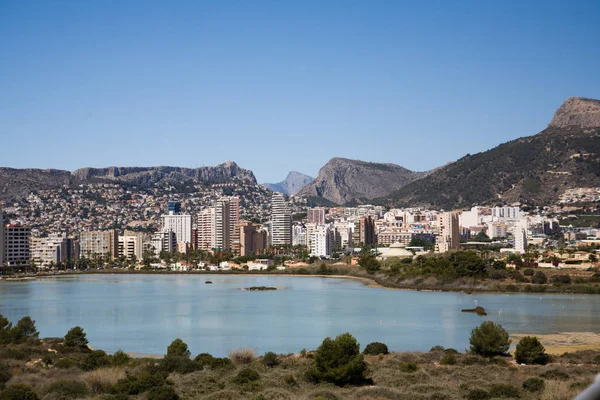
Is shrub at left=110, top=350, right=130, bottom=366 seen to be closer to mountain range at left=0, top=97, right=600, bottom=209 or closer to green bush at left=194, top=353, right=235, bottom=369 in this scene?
green bush at left=194, top=353, right=235, bottom=369

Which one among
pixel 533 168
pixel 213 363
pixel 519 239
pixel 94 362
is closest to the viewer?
pixel 94 362

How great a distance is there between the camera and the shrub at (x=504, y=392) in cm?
1223

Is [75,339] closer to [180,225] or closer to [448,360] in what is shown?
[448,360]

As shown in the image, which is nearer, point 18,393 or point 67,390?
point 18,393

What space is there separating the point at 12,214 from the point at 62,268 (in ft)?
234

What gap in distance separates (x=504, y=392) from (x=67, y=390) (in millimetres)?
6789

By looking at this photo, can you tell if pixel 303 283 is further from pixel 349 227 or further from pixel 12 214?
pixel 12 214

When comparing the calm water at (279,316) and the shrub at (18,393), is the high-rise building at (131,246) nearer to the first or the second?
the calm water at (279,316)

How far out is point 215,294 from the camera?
48.9 meters

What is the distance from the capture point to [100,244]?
99688 millimetres

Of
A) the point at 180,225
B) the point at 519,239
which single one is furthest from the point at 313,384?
the point at 180,225

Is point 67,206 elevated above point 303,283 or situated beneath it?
elevated above

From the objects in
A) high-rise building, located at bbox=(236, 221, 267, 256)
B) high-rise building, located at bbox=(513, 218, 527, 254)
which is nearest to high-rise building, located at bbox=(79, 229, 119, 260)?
high-rise building, located at bbox=(236, 221, 267, 256)

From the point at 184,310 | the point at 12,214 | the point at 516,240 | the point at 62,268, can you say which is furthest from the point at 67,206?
the point at 184,310
